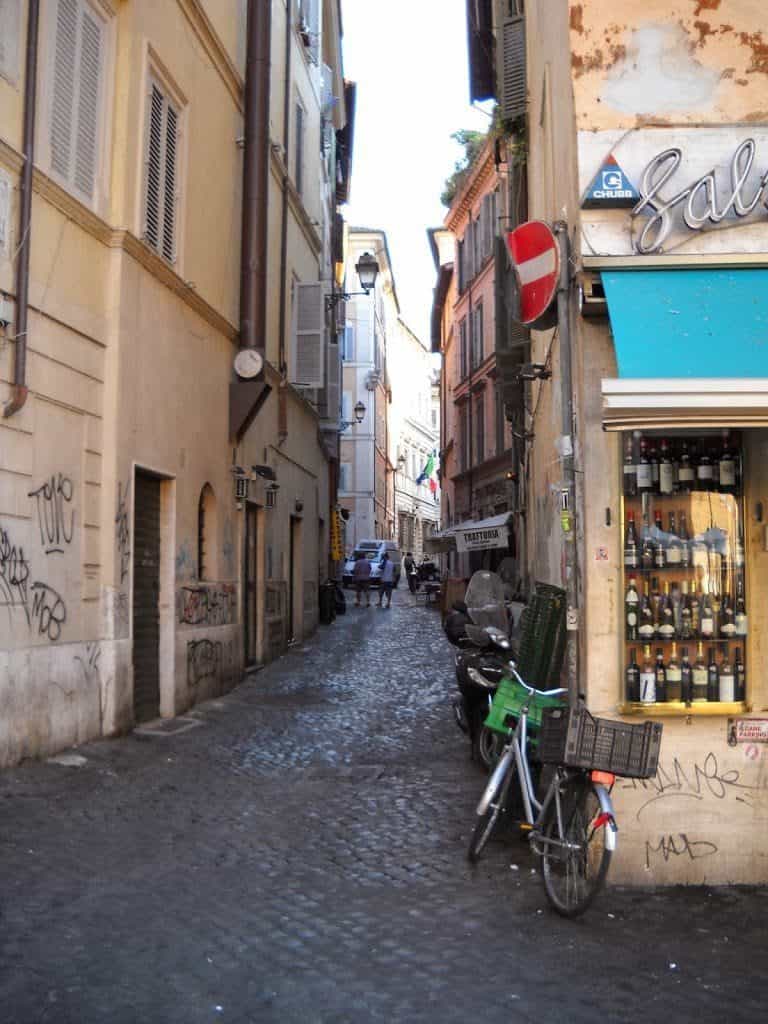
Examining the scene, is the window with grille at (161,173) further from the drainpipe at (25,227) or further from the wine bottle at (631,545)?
the wine bottle at (631,545)

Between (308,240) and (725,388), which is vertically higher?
(308,240)

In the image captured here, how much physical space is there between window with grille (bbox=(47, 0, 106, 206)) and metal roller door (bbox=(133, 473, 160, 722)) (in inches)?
117

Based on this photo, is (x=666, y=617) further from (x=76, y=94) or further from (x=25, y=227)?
(x=76, y=94)

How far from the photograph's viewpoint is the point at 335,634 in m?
23.1

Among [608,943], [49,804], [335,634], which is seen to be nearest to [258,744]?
[49,804]

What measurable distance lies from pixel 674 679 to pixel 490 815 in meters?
1.25

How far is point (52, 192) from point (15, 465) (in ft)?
7.53

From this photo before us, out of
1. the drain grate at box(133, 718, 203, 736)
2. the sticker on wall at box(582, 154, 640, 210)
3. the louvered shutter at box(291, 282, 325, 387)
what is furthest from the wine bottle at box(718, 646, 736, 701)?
the louvered shutter at box(291, 282, 325, 387)

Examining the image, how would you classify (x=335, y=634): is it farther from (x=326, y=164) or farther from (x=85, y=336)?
(x=85, y=336)

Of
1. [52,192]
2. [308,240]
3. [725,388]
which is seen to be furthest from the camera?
[308,240]

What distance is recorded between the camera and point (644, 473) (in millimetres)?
6035

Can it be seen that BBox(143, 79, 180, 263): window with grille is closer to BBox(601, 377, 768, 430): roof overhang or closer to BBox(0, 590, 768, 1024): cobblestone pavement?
BBox(0, 590, 768, 1024): cobblestone pavement

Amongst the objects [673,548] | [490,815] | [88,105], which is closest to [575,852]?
[490,815]

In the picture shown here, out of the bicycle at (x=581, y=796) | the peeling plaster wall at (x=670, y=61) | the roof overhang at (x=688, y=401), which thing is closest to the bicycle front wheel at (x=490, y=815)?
the bicycle at (x=581, y=796)
